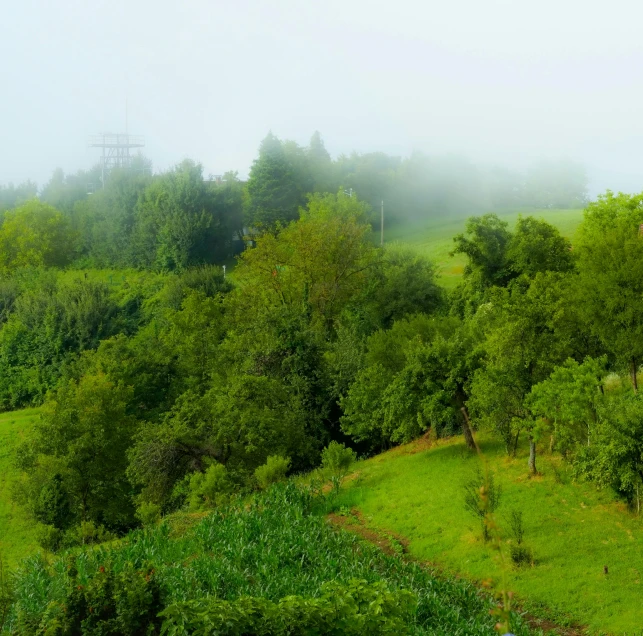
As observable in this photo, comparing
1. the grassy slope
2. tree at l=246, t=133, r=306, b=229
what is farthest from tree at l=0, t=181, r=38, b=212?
the grassy slope

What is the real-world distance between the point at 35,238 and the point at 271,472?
5014 centimetres

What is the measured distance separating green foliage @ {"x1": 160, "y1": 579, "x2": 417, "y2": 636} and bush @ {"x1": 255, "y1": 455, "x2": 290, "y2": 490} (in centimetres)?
1364

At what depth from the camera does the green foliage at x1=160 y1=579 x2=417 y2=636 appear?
917cm

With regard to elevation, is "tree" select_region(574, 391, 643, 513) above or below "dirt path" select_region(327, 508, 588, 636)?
above

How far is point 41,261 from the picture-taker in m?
63.6

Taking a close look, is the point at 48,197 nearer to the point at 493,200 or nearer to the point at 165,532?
the point at 493,200

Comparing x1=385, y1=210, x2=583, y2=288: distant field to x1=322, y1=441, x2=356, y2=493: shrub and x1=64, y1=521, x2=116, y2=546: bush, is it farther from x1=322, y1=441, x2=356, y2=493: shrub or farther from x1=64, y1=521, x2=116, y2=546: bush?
x1=64, y1=521, x2=116, y2=546: bush

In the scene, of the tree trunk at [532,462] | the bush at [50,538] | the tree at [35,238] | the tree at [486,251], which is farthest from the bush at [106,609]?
the tree at [35,238]

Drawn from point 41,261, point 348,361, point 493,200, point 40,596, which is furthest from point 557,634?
point 493,200

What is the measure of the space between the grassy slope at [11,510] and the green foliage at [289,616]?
1619 cm

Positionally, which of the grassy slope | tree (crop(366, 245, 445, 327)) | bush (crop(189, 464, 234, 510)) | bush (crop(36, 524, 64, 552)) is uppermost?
tree (crop(366, 245, 445, 327))

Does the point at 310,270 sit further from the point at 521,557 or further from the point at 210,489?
the point at 521,557

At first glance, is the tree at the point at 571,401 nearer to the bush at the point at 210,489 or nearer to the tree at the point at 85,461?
the bush at the point at 210,489

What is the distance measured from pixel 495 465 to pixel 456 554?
5598 mm
